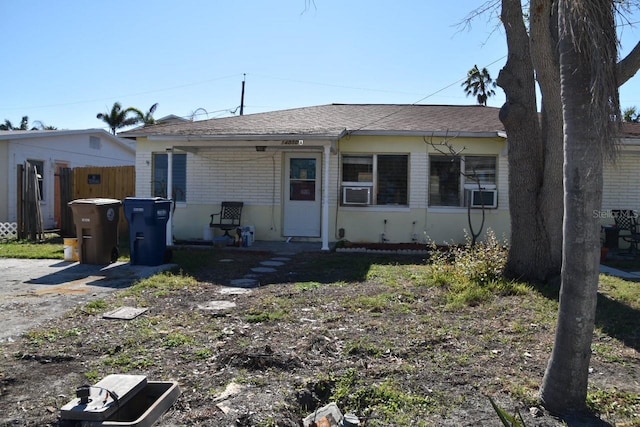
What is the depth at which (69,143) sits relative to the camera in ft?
61.8

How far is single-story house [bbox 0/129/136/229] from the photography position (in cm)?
1616

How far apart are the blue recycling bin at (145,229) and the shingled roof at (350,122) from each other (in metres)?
2.84

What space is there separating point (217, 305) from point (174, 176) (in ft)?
25.8

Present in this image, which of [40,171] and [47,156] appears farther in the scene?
[47,156]

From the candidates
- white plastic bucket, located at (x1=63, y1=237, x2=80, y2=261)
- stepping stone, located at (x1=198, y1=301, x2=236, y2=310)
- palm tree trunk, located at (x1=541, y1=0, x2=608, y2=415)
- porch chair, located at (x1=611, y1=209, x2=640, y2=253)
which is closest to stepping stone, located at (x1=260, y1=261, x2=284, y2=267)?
stepping stone, located at (x1=198, y1=301, x2=236, y2=310)

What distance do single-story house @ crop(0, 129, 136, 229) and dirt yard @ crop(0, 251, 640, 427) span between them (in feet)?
36.2

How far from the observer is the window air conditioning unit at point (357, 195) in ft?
41.3

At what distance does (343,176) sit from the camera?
12.9m

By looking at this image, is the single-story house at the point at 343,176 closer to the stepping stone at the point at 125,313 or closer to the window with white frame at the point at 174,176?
the window with white frame at the point at 174,176

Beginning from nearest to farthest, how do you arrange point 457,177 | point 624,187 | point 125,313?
point 125,313
point 624,187
point 457,177

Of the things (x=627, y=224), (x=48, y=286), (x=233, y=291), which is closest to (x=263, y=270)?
(x=233, y=291)

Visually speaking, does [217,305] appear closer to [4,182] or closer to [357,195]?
[357,195]

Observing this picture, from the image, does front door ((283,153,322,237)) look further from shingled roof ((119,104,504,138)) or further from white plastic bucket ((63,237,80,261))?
white plastic bucket ((63,237,80,261))

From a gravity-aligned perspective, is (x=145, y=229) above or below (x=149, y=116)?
below
